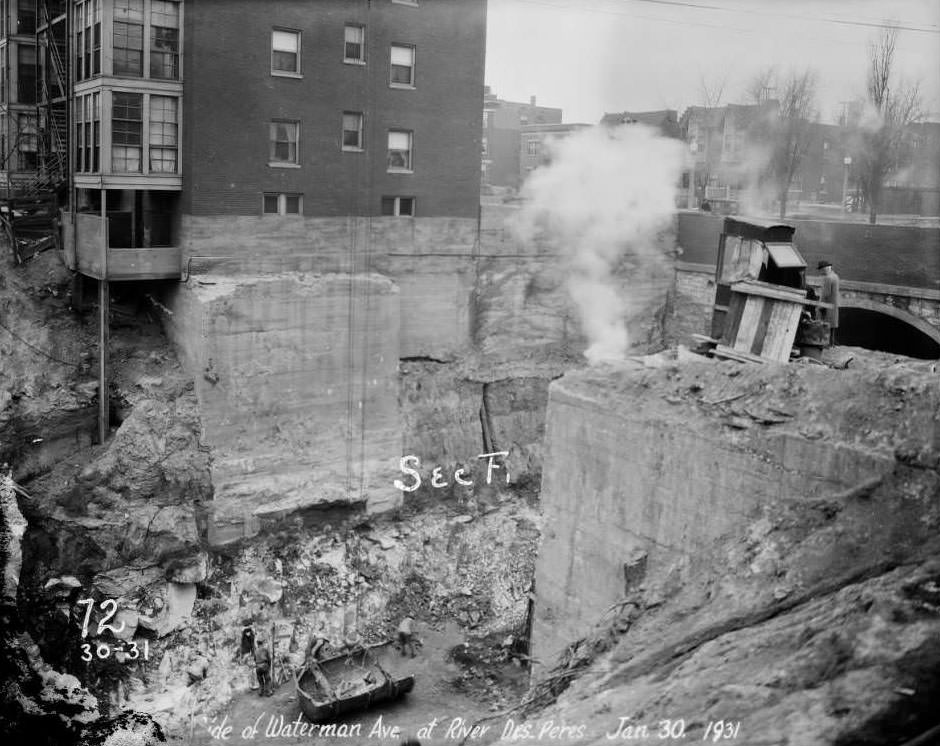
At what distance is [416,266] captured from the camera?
28.0 meters

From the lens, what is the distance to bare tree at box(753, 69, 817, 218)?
37719 millimetres

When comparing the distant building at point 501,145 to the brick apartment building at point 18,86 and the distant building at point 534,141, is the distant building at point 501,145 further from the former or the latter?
the brick apartment building at point 18,86

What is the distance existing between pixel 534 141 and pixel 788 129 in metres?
10.3

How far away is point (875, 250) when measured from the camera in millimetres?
26750

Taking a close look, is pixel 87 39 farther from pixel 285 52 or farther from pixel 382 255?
pixel 382 255

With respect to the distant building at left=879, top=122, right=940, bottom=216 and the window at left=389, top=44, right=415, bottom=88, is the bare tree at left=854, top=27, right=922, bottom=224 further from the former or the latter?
the window at left=389, top=44, right=415, bottom=88

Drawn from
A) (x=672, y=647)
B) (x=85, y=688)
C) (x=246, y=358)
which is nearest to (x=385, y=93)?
(x=246, y=358)

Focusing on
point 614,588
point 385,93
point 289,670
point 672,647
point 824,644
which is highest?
point 385,93

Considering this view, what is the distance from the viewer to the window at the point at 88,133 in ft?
77.8

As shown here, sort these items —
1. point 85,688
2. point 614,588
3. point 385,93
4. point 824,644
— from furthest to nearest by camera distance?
point 385,93, point 85,688, point 614,588, point 824,644

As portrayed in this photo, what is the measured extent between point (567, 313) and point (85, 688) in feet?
57.6

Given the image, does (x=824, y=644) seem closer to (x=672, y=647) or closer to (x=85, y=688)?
(x=672, y=647)

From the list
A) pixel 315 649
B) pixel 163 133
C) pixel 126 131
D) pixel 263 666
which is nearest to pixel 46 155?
pixel 126 131

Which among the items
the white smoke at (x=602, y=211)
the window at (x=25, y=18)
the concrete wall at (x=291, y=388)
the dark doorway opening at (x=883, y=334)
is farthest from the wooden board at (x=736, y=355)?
the window at (x=25, y=18)
